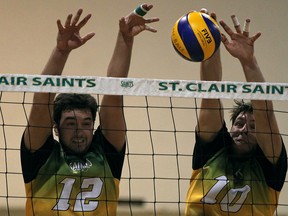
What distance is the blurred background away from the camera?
177 inches

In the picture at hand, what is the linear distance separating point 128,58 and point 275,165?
31.2 inches

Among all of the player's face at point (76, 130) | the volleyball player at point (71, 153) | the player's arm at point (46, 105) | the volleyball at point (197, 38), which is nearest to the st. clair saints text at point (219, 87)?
the volleyball at point (197, 38)

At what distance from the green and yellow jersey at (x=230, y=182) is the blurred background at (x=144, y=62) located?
58.5 inches

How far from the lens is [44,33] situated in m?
4.75

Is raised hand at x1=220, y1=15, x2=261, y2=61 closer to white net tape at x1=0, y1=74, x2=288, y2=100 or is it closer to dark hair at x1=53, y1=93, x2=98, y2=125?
white net tape at x1=0, y1=74, x2=288, y2=100

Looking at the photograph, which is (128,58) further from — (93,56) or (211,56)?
(93,56)

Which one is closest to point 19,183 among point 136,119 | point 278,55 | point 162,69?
point 136,119

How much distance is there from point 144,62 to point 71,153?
1974mm

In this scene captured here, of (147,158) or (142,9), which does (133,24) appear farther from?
(147,158)

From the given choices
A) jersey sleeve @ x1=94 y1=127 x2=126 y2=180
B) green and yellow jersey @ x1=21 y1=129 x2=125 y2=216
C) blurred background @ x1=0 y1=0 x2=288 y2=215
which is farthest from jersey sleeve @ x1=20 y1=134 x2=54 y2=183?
blurred background @ x1=0 y1=0 x2=288 y2=215

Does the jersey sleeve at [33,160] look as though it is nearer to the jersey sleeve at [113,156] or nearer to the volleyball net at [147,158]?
the jersey sleeve at [113,156]

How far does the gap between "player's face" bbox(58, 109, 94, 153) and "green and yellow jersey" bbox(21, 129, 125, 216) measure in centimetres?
4

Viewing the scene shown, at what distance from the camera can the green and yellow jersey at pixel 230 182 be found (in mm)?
2885

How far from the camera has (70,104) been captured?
2.89 metres
